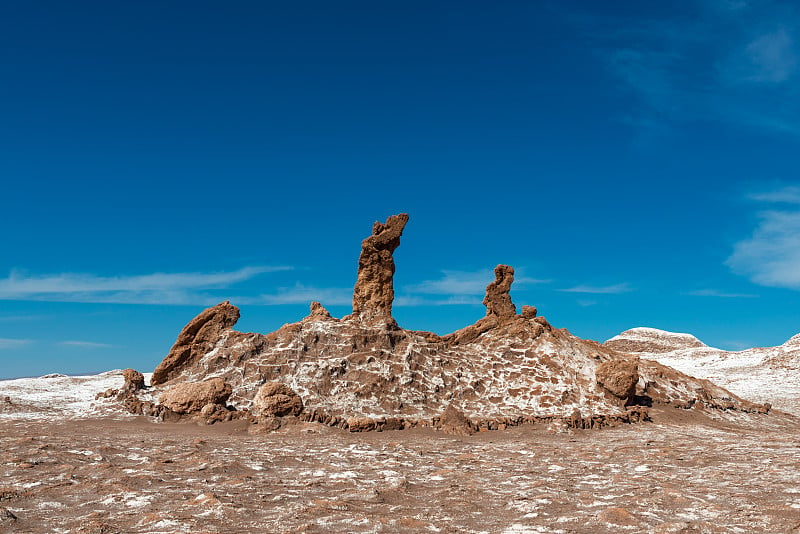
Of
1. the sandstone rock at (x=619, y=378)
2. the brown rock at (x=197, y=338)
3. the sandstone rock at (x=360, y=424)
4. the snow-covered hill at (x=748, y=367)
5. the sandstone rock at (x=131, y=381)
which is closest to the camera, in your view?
the sandstone rock at (x=360, y=424)

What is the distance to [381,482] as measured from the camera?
404 inches

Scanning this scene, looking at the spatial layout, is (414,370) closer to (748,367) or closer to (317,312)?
(317,312)

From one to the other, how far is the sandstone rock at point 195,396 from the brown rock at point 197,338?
7.73ft

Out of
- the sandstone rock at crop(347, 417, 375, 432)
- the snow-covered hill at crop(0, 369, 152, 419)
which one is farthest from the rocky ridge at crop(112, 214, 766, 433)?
the snow-covered hill at crop(0, 369, 152, 419)

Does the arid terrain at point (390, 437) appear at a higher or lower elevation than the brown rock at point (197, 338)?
lower

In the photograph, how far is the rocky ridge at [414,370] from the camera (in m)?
18.9

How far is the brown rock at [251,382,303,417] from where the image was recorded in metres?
17.8

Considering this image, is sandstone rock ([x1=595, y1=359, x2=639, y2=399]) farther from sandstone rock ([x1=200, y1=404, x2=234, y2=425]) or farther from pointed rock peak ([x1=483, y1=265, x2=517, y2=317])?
sandstone rock ([x1=200, y1=404, x2=234, y2=425])

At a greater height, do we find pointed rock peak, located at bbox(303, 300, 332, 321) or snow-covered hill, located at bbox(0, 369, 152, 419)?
pointed rock peak, located at bbox(303, 300, 332, 321)

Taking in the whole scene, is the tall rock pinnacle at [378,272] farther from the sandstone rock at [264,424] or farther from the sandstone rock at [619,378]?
the sandstone rock at [619,378]

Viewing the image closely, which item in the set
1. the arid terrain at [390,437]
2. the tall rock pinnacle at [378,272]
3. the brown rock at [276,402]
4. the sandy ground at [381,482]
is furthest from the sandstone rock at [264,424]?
the tall rock pinnacle at [378,272]

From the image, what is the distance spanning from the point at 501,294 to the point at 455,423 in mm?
8675

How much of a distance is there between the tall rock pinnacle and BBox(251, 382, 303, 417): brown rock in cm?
542

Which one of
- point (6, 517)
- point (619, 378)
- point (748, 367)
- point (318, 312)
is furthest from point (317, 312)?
point (748, 367)
